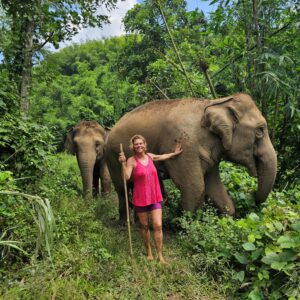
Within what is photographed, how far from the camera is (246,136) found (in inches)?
215

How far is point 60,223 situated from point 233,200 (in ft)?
8.46

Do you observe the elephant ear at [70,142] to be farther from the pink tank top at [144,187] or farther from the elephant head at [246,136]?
the pink tank top at [144,187]

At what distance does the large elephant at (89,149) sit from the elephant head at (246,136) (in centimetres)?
370

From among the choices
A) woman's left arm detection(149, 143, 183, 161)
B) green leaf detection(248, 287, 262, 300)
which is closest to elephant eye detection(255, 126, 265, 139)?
woman's left arm detection(149, 143, 183, 161)

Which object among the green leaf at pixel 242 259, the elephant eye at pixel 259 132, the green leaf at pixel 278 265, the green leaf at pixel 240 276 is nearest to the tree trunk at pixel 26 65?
the elephant eye at pixel 259 132

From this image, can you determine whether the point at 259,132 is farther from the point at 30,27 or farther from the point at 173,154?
the point at 30,27

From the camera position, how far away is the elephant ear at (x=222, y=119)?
5.38 m

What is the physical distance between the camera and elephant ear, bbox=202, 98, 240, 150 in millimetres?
5375

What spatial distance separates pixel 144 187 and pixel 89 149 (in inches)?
183

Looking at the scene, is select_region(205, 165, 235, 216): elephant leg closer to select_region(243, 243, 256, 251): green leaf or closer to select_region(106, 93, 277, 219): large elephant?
select_region(106, 93, 277, 219): large elephant

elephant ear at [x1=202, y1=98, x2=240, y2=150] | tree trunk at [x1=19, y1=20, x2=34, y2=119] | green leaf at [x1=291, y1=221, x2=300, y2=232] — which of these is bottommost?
green leaf at [x1=291, y1=221, x2=300, y2=232]

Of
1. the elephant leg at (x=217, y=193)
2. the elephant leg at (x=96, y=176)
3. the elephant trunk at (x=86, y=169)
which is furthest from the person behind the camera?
the elephant leg at (x=96, y=176)

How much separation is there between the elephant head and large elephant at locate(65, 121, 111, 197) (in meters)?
3.70

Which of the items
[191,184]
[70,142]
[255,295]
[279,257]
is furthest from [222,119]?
[70,142]
